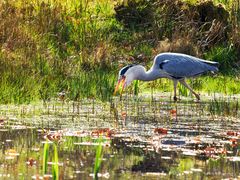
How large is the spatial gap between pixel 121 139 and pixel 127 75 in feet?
15.7

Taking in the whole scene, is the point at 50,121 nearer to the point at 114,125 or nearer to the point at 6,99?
the point at 114,125

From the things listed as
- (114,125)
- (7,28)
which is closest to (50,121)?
(114,125)

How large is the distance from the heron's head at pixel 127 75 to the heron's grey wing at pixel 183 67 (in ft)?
1.26

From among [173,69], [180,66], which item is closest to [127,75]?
[173,69]

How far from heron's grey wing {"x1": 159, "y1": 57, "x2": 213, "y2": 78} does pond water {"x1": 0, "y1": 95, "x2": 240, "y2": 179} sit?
124 centimetres

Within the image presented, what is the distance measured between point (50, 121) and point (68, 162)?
265 centimetres

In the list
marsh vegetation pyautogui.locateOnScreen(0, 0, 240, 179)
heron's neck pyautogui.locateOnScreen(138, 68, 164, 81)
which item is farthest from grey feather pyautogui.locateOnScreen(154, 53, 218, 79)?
marsh vegetation pyautogui.locateOnScreen(0, 0, 240, 179)

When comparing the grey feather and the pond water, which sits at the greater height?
the grey feather

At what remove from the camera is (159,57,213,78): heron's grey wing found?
14906 mm

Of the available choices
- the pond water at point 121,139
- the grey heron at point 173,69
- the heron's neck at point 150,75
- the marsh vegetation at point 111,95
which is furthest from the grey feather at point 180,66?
the pond water at point 121,139

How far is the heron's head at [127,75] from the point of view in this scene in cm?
1432

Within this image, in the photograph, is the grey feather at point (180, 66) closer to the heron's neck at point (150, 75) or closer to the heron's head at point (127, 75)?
the heron's neck at point (150, 75)

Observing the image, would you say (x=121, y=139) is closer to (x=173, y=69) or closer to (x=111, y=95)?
(x=111, y=95)

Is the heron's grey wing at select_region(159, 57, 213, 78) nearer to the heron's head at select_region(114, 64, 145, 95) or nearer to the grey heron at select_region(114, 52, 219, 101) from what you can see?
the grey heron at select_region(114, 52, 219, 101)
